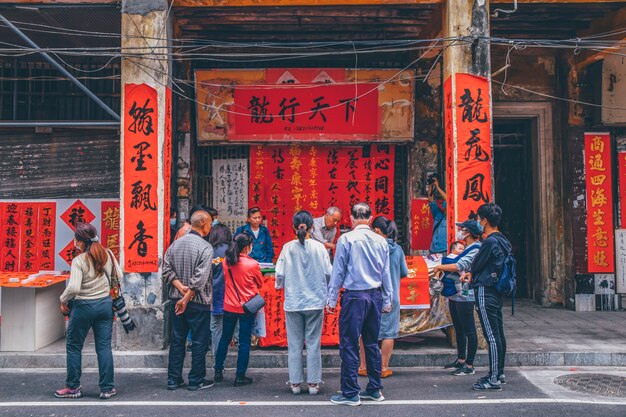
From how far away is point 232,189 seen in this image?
11.3 m

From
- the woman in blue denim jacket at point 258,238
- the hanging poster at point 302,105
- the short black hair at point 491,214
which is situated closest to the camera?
the short black hair at point 491,214

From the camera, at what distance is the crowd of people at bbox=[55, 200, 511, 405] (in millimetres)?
5848

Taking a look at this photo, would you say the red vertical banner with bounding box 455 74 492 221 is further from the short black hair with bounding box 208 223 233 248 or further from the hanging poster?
the short black hair with bounding box 208 223 233 248

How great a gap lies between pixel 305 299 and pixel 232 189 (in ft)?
18.2

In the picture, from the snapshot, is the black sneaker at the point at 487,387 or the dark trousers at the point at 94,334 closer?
the dark trousers at the point at 94,334

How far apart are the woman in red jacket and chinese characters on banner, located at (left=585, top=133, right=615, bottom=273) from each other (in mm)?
7211

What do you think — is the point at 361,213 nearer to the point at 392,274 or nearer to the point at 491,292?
the point at 392,274

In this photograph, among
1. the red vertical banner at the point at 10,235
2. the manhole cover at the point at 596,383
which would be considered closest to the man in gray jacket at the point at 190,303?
the manhole cover at the point at 596,383

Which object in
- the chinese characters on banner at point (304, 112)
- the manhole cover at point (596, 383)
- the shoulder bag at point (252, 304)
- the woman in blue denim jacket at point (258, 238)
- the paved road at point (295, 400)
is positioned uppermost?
the chinese characters on banner at point (304, 112)

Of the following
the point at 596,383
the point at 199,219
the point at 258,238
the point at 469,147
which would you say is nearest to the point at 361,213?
the point at 199,219

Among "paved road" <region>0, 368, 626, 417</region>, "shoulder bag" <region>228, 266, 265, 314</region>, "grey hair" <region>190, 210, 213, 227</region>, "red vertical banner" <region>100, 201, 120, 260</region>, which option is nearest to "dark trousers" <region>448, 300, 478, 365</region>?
"paved road" <region>0, 368, 626, 417</region>

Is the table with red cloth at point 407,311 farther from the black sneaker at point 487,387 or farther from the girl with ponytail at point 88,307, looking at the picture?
the girl with ponytail at point 88,307

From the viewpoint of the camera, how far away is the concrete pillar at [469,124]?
8.14 meters

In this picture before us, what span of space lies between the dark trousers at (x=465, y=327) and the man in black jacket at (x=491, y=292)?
595mm
